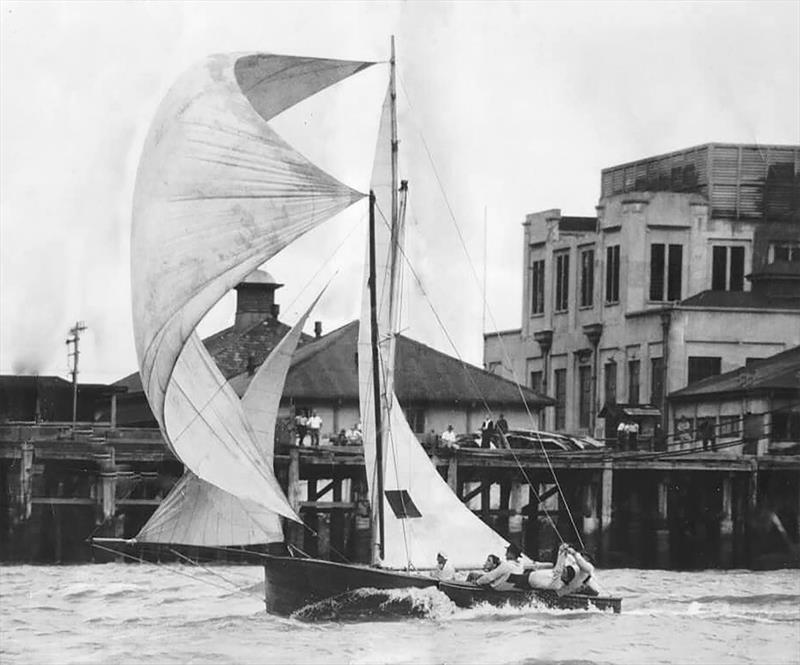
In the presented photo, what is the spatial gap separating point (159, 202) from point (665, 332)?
3352 centimetres

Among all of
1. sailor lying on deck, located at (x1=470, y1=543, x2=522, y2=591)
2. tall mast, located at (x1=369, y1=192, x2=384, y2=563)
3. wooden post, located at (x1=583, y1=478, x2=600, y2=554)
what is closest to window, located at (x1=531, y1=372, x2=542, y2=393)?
wooden post, located at (x1=583, y1=478, x2=600, y2=554)

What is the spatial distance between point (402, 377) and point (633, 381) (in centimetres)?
980

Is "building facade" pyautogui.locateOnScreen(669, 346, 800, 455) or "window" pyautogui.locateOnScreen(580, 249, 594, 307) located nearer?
"building facade" pyautogui.locateOnScreen(669, 346, 800, 455)

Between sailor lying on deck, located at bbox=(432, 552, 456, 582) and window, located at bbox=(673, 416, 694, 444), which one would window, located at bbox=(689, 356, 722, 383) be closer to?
window, located at bbox=(673, 416, 694, 444)

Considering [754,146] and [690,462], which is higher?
[754,146]

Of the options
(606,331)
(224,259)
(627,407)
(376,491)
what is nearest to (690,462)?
(627,407)

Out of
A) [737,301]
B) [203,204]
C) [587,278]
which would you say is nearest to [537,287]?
[587,278]

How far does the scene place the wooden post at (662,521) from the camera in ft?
188

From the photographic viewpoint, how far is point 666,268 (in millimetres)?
70375

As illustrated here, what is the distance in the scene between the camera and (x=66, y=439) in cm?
5484

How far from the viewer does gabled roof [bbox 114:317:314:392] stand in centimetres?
7138

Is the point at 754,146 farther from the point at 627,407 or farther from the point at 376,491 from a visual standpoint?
the point at 376,491

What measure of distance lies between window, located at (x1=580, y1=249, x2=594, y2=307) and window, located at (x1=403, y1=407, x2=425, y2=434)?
10.9 meters

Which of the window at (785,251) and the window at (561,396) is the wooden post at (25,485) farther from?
the window at (785,251)
